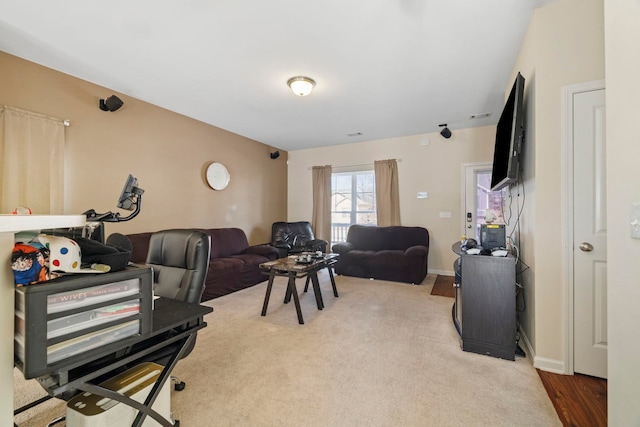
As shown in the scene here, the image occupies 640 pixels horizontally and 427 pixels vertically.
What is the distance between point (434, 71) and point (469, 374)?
2.78m

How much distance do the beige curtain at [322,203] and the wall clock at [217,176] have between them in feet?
6.45

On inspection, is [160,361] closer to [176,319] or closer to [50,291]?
[176,319]

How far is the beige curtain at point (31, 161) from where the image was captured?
7.88ft

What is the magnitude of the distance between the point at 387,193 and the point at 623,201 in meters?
4.24

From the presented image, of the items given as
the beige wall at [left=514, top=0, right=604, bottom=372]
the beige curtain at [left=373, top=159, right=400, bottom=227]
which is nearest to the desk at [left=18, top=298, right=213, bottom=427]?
the beige wall at [left=514, top=0, right=604, bottom=372]

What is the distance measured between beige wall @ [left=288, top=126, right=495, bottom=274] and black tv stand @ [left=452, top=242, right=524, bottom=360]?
280 centimetres

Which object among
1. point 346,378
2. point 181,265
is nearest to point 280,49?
point 181,265

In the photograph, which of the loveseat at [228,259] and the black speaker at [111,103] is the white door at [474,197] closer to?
the loveseat at [228,259]

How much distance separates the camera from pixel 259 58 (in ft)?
8.41

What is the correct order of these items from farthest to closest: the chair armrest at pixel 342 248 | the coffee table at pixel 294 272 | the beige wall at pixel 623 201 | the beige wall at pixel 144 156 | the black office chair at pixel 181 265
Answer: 1. the chair armrest at pixel 342 248
2. the coffee table at pixel 294 272
3. the beige wall at pixel 144 156
4. the black office chair at pixel 181 265
5. the beige wall at pixel 623 201

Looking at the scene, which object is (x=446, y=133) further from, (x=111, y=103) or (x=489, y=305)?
(x=111, y=103)

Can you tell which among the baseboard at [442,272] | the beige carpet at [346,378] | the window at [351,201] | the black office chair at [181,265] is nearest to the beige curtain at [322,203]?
the window at [351,201]

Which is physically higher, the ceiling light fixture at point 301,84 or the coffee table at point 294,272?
the ceiling light fixture at point 301,84

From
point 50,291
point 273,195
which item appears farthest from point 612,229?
point 273,195
